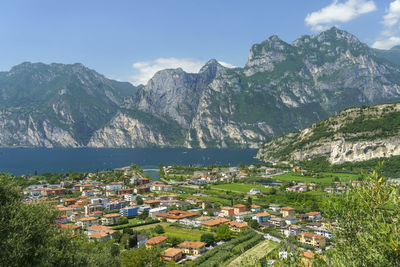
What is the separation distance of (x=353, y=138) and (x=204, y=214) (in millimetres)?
93518

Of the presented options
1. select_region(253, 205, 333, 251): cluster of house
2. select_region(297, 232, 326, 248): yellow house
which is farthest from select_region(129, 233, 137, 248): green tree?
select_region(297, 232, 326, 248): yellow house

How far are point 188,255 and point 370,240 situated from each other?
34644 mm

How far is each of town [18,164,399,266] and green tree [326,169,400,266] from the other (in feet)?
1.99

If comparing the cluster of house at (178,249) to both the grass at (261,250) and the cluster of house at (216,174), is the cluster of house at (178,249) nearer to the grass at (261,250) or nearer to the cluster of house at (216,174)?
the grass at (261,250)

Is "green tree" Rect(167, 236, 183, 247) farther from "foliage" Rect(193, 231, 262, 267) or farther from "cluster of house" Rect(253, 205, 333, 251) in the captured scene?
"cluster of house" Rect(253, 205, 333, 251)

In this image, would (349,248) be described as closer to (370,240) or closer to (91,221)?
(370,240)

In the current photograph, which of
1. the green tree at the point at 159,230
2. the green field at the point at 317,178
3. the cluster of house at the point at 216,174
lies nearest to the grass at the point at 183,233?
the green tree at the point at 159,230

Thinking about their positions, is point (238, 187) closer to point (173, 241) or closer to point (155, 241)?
point (173, 241)

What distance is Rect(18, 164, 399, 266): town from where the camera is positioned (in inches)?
1576

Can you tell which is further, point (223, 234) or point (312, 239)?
point (223, 234)

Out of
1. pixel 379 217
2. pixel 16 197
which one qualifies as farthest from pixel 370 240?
pixel 16 197

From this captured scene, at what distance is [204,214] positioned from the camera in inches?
2547

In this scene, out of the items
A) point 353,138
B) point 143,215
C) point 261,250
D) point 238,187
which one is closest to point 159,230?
point 143,215

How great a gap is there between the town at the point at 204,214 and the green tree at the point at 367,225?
1.99ft
